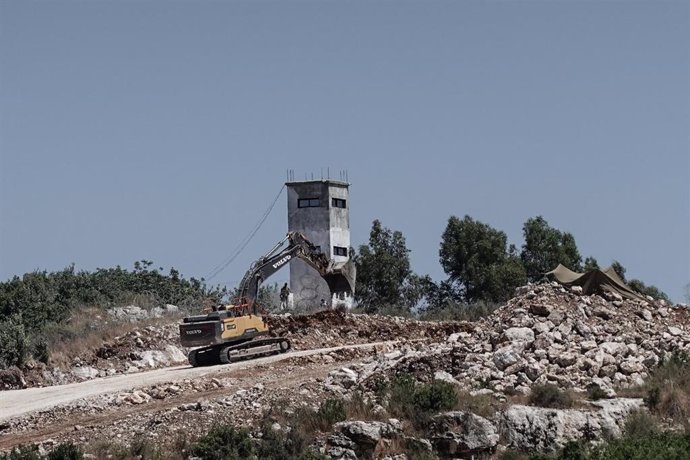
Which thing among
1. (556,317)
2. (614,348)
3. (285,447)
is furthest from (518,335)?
(285,447)

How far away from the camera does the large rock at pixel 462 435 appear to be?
27031 mm

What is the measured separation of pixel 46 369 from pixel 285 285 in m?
16.7

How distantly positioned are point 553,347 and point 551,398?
2.59m

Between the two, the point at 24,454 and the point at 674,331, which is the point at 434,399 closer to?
the point at 674,331

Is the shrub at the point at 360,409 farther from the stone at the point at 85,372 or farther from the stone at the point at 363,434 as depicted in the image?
the stone at the point at 85,372

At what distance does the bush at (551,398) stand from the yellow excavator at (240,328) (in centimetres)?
1112

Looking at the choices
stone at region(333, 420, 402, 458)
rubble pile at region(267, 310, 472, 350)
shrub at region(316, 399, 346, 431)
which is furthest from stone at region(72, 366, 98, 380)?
stone at region(333, 420, 402, 458)

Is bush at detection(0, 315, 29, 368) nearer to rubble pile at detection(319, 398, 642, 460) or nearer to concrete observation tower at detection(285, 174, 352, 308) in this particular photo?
rubble pile at detection(319, 398, 642, 460)

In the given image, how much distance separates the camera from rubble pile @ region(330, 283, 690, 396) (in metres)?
29.4

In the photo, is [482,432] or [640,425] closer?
[482,432]

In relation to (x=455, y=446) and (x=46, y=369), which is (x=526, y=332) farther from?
(x=46, y=369)

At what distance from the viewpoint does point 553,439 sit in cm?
2739

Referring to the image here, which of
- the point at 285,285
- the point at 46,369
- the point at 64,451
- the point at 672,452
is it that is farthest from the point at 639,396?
the point at 285,285

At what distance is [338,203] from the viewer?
60.9 meters
